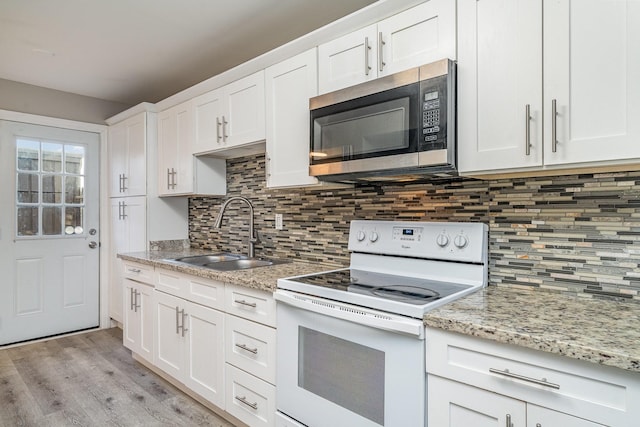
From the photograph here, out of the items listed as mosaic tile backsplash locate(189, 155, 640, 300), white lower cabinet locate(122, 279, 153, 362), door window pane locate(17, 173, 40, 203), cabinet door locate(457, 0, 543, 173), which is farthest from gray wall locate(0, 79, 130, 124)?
cabinet door locate(457, 0, 543, 173)

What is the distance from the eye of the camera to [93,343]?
345cm

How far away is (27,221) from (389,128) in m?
3.49

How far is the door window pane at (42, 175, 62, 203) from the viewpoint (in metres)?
3.56

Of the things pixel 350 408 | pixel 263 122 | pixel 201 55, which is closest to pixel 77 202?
pixel 201 55

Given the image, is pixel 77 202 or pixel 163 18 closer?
pixel 163 18

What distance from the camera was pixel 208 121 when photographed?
276cm

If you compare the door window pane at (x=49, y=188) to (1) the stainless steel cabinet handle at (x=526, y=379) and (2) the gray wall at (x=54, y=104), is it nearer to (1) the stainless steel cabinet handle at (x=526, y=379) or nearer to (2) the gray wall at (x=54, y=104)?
(2) the gray wall at (x=54, y=104)

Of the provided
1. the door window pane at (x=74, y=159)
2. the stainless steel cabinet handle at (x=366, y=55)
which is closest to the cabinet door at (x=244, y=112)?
the stainless steel cabinet handle at (x=366, y=55)

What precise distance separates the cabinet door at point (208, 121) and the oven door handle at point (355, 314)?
4.61 feet

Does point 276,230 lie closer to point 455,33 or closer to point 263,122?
point 263,122

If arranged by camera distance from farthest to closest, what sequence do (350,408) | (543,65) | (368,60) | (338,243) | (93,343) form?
(93,343) → (338,243) → (368,60) → (350,408) → (543,65)

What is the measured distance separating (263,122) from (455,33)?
3.94 ft

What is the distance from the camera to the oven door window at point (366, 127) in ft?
5.18

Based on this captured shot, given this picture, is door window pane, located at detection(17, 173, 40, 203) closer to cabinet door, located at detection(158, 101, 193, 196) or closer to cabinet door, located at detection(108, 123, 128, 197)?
cabinet door, located at detection(108, 123, 128, 197)
